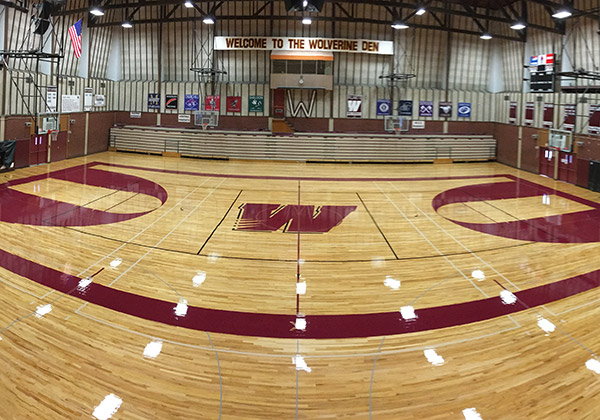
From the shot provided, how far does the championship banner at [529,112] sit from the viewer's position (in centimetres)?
2386

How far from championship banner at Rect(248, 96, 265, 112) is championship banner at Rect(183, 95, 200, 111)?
328cm

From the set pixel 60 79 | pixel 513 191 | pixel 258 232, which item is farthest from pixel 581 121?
pixel 60 79

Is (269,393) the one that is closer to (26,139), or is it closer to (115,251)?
(115,251)

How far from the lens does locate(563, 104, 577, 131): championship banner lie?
67.6ft

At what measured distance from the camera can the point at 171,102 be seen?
28.5 metres

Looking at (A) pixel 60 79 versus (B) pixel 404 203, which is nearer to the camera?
(B) pixel 404 203

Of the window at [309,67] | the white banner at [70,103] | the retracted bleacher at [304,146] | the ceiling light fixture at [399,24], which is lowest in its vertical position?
the retracted bleacher at [304,146]

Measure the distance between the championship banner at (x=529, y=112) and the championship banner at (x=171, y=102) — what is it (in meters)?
20.4

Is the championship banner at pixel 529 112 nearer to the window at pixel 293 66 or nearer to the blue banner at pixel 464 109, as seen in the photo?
the blue banner at pixel 464 109

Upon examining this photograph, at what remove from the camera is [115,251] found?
1027 cm

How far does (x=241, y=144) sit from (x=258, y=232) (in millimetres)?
14735

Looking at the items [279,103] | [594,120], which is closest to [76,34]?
[279,103]

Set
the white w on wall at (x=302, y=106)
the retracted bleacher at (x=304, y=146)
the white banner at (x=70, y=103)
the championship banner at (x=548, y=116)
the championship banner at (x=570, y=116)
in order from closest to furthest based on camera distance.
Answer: the championship banner at (x=570, y=116) < the championship banner at (x=548, y=116) < the white banner at (x=70, y=103) < the retracted bleacher at (x=304, y=146) < the white w on wall at (x=302, y=106)

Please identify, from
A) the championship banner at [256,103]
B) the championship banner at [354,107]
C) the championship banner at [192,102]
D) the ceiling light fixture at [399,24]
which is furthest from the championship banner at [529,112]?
the championship banner at [192,102]
